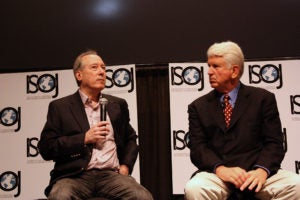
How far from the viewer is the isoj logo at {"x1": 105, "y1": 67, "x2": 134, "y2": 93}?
4.49 metres

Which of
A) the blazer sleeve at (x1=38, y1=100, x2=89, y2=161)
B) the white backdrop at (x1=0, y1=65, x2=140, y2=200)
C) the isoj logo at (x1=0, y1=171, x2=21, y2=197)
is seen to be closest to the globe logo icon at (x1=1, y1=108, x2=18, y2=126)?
the white backdrop at (x1=0, y1=65, x2=140, y2=200)

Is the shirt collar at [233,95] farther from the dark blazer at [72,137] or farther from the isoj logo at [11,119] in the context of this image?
the isoj logo at [11,119]

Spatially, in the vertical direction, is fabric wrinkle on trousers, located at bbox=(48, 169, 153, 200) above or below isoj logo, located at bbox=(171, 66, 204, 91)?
below

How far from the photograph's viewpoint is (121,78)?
450 cm

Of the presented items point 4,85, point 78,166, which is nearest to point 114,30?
point 4,85

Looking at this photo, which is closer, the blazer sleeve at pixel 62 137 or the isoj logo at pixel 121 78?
the blazer sleeve at pixel 62 137

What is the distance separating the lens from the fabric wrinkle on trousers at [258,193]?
2773 mm

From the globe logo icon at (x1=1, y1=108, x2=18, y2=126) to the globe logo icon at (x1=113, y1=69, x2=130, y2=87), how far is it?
1.12 meters

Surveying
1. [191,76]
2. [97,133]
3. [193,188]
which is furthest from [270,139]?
[191,76]

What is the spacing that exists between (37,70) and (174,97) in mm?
1471

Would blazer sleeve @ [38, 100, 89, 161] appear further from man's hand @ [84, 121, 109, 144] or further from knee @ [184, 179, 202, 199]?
knee @ [184, 179, 202, 199]

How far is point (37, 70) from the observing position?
15.1 ft

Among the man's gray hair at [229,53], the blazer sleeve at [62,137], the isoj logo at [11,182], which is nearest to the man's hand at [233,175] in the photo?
the man's gray hair at [229,53]

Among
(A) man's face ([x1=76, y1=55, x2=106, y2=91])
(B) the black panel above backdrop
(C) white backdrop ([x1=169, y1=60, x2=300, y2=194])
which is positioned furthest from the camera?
(B) the black panel above backdrop
